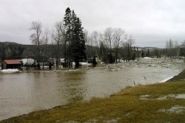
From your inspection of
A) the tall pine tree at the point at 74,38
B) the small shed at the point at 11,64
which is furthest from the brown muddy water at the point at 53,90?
the small shed at the point at 11,64

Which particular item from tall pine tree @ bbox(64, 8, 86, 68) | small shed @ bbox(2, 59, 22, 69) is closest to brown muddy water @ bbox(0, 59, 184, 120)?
tall pine tree @ bbox(64, 8, 86, 68)

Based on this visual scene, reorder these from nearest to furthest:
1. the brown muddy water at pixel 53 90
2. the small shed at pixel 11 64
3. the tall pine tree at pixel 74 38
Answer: the brown muddy water at pixel 53 90 → the tall pine tree at pixel 74 38 → the small shed at pixel 11 64

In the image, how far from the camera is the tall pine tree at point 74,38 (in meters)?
65.9

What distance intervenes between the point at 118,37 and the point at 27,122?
309ft

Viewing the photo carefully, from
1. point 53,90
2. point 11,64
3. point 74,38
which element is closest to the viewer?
point 53,90

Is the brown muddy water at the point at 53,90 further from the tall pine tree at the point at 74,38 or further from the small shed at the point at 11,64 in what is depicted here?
the small shed at the point at 11,64

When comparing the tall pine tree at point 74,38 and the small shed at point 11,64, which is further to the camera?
the small shed at point 11,64

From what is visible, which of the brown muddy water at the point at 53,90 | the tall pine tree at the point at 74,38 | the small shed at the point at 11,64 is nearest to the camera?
the brown muddy water at the point at 53,90

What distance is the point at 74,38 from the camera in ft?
218

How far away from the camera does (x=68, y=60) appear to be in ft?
244

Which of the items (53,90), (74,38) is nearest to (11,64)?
(74,38)

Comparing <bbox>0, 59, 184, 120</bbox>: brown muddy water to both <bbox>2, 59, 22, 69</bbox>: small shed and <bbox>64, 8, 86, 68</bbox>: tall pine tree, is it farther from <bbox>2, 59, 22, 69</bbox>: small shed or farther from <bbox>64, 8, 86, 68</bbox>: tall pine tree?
<bbox>2, 59, 22, 69</bbox>: small shed

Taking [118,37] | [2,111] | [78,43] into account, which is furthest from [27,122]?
[118,37]

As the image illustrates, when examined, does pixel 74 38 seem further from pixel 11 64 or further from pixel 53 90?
pixel 53 90
